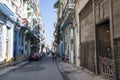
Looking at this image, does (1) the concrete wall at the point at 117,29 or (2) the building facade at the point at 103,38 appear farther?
(2) the building facade at the point at 103,38

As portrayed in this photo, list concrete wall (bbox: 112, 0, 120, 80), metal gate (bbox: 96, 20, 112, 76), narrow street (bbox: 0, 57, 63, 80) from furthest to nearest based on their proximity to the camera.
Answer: narrow street (bbox: 0, 57, 63, 80) < metal gate (bbox: 96, 20, 112, 76) < concrete wall (bbox: 112, 0, 120, 80)

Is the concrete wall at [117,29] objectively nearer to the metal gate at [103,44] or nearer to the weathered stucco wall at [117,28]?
the weathered stucco wall at [117,28]

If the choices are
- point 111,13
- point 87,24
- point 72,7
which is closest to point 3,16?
point 72,7

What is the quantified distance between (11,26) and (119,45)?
20.3 m

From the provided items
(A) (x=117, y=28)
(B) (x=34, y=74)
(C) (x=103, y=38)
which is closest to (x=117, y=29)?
(A) (x=117, y=28)

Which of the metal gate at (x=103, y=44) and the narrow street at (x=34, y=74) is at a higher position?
the metal gate at (x=103, y=44)

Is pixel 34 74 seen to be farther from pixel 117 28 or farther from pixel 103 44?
pixel 117 28

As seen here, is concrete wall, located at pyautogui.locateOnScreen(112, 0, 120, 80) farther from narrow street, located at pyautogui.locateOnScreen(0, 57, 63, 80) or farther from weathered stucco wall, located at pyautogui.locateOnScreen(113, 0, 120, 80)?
narrow street, located at pyautogui.locateOnScreen(0, 57, 63, 80)

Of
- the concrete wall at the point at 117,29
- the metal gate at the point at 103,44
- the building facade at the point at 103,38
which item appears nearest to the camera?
the concrete wall at the point at 117,29

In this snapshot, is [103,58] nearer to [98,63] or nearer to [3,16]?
[98,63]

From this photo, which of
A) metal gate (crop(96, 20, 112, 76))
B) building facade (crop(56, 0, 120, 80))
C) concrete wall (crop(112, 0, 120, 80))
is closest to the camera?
concrete wall (crop(112, 0, 120, 80))

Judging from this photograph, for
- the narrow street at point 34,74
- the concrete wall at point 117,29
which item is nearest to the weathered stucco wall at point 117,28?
the concrete wall at point 117,29

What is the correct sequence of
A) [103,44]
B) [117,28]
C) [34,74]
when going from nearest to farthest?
[117,28] < [103,44] < [34,74]

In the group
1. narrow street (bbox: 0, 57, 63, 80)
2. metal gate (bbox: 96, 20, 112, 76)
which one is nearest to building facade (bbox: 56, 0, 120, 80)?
metal gate (bbox: 96, 20, 112, 76)
